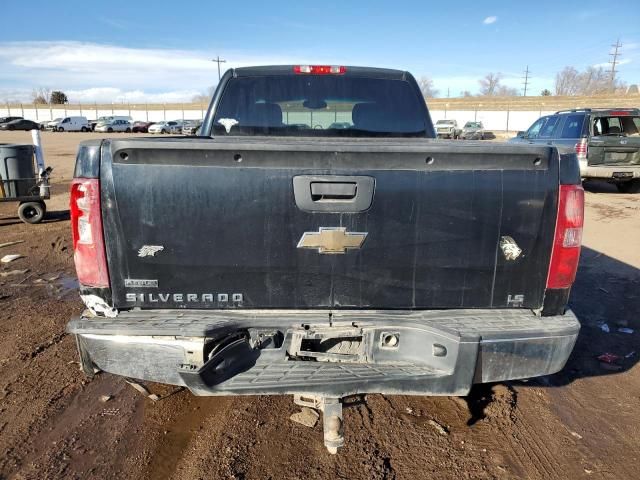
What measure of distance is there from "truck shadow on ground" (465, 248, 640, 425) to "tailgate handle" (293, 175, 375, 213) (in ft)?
5.91

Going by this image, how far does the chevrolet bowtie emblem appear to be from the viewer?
7.75ft

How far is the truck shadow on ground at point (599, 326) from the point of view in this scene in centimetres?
365

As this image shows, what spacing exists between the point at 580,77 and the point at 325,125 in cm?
10536

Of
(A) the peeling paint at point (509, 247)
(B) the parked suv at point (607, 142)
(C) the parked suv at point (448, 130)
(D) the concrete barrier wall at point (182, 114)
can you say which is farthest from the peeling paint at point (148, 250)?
(D) the concrete barrier wall at point (182, 114)

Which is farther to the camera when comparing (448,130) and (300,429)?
(448,130)

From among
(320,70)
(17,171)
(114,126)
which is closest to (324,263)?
(320,70)

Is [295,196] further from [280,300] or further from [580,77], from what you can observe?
[580,77]

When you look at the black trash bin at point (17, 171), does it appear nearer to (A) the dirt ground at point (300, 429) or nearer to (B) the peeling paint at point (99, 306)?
(A) the dirt ground at point (300, 429)

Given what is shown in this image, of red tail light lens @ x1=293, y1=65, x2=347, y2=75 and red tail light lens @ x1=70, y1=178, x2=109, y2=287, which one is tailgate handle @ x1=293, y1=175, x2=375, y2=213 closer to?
red tail light lens @ x1=70, y1=178, x2=109, y2=287

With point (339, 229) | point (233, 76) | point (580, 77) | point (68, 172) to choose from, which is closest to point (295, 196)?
point (339, 229)

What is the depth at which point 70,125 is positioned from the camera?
170 ft

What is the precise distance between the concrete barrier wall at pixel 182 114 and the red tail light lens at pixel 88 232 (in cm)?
4955

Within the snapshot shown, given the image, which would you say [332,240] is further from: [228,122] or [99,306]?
[228,122]

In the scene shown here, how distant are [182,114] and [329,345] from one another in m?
69.9
